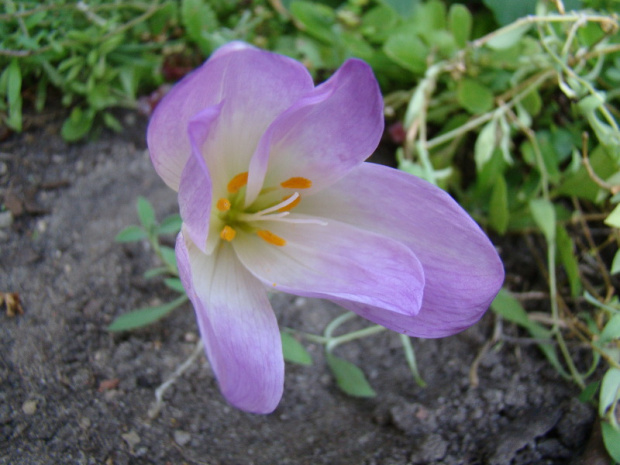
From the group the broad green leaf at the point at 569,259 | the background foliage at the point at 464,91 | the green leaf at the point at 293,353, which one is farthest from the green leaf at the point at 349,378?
the broad green leaf at the point at 569,259

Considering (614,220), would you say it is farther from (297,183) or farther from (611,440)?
(297,183)

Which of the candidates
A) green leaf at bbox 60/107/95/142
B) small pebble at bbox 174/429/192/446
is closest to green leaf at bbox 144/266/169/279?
small pebble at bbox 174/429/192/446

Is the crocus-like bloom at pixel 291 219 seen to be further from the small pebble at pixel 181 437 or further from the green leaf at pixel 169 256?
the small pebble at pixel 181 437

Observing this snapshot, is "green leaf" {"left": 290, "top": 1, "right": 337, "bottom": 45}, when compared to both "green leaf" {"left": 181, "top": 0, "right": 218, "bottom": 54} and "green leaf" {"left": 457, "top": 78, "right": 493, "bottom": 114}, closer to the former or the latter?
"green leaf" {"left": 181, "top": 0, "right": 218, "bottom": 54}

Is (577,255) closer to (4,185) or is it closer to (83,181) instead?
(83,181)

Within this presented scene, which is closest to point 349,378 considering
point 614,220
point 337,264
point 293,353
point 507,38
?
point 293,353

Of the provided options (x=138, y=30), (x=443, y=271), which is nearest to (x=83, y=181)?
(x=138, y=30)
